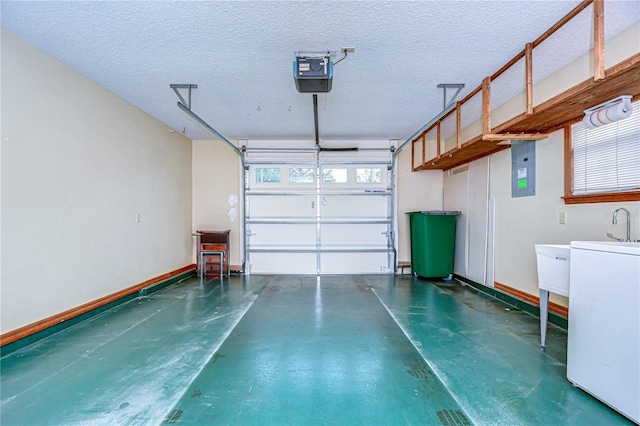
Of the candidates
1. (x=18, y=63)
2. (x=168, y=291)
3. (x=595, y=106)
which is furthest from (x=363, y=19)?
(x=168, y=291)

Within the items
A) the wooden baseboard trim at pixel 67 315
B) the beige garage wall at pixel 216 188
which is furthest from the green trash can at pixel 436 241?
the wooden baseboard trim at pixel 67 315

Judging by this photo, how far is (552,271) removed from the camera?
2232 mm

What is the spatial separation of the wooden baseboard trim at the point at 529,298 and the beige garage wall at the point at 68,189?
16.7 ft

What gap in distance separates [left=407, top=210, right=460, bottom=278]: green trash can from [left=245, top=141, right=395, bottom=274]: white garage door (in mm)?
764

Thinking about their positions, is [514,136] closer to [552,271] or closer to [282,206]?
[552,271]

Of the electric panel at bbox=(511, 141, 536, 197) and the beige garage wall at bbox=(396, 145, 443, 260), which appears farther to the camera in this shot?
the beige garage wall at bbox=(396, 145, 443, 260)

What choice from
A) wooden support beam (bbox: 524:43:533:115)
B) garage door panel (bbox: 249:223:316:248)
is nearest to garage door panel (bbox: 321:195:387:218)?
garage door panel (bbox: 249:223:316:248)

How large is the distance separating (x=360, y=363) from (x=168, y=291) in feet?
11.3

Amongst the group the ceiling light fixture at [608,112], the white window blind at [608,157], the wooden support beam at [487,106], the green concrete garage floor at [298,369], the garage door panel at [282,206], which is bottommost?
the green concrete garage floor at [298,369]

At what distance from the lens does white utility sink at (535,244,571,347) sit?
2137 mm

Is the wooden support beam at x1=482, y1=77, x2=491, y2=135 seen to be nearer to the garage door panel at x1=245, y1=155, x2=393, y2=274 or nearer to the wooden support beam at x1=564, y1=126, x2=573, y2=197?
the wooden support beam at x1=564, y1=126, x2=573, y2=197

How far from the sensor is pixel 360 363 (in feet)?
7.32

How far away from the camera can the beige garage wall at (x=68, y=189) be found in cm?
240

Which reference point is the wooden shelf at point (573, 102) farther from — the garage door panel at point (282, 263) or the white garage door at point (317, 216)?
the garage door panel at point (282, 263)
